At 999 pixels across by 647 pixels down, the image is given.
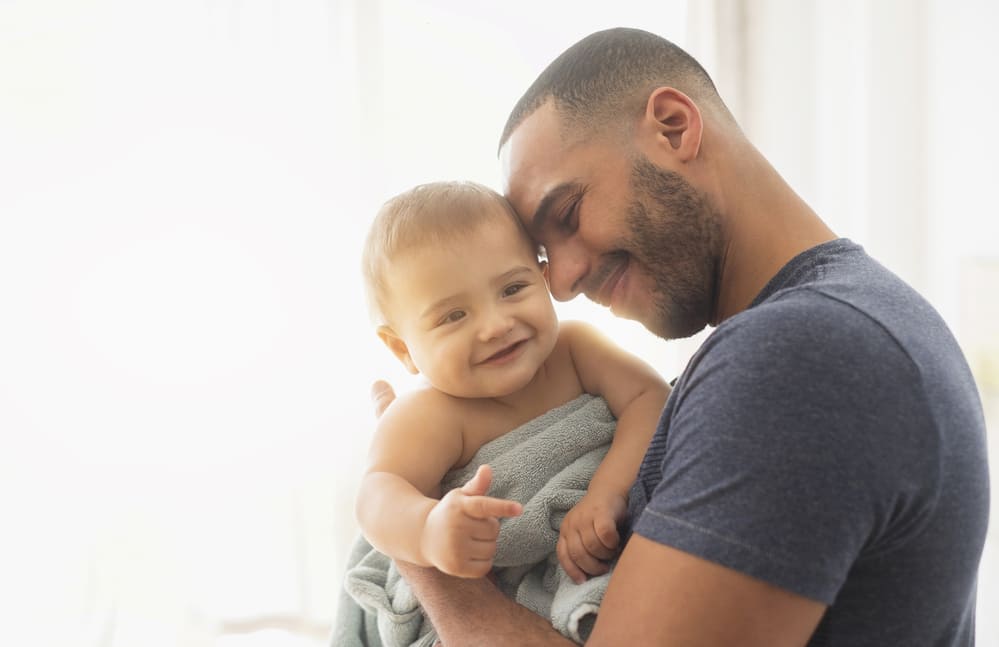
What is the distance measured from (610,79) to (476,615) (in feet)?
2.66

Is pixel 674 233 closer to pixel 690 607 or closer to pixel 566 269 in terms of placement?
pixel 566 269

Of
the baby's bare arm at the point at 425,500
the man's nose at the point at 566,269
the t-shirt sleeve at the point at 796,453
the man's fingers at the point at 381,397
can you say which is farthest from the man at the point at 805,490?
the man's fingers at the point at 381,397

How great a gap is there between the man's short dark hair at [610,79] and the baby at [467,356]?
18 cm

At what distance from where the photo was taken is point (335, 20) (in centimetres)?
185

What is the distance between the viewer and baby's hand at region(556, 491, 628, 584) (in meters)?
0.96

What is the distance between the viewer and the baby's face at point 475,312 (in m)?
1.11

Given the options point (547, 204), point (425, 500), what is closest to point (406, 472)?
point (425, 500)

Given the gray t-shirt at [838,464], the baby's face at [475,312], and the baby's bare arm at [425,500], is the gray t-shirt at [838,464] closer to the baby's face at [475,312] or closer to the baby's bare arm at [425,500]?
the baby's bare arm at [425,500]

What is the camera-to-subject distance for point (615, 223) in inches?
45.8

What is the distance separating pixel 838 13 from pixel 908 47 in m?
0.24

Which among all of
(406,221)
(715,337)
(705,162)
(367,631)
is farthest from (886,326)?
(367,631)

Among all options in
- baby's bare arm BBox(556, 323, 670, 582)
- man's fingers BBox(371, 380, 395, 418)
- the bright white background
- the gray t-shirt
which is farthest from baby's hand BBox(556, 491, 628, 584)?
the bright white background

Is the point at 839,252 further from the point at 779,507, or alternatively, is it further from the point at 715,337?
the point at 779,507

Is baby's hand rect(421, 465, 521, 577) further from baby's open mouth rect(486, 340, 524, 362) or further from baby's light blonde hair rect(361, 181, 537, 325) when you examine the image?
baby's light blonde hair rect(361, 181, 537, 325)
